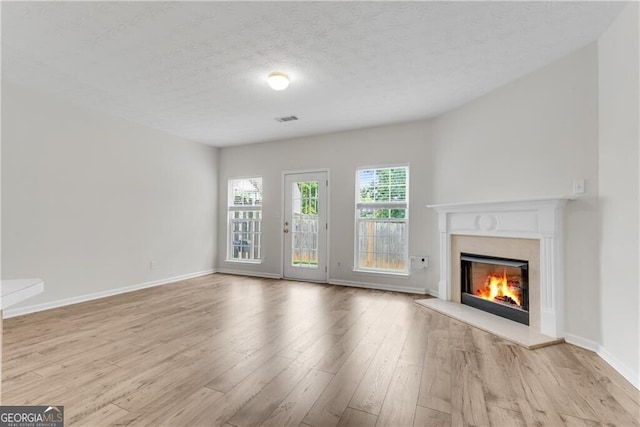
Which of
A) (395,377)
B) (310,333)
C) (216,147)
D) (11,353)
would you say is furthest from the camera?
(216,147)

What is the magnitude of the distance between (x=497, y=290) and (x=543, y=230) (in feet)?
3.20

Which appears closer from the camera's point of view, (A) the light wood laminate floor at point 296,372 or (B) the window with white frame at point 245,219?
(A) the light wood laminate floor at point 296,372

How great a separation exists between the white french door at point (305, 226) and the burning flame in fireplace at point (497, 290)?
2541 mm

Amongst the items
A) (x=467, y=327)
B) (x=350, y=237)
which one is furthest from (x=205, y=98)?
(x=467, y=327)

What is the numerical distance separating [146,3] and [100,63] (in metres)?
1.23

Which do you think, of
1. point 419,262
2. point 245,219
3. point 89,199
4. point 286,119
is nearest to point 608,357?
point 419,262

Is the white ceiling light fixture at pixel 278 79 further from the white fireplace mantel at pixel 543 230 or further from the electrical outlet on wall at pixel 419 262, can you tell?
the electrical outlet on wall at pixel 419 262

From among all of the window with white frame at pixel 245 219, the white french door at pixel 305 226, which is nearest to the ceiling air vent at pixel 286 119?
the white french door at pixel 305 226

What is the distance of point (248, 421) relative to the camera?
1618 mm

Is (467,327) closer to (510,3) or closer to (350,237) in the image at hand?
(350,237)

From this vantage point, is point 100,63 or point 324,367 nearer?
point 324,367

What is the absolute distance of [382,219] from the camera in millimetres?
4895

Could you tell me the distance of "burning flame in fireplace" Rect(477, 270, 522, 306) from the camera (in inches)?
131

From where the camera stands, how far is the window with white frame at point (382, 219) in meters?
4.76
